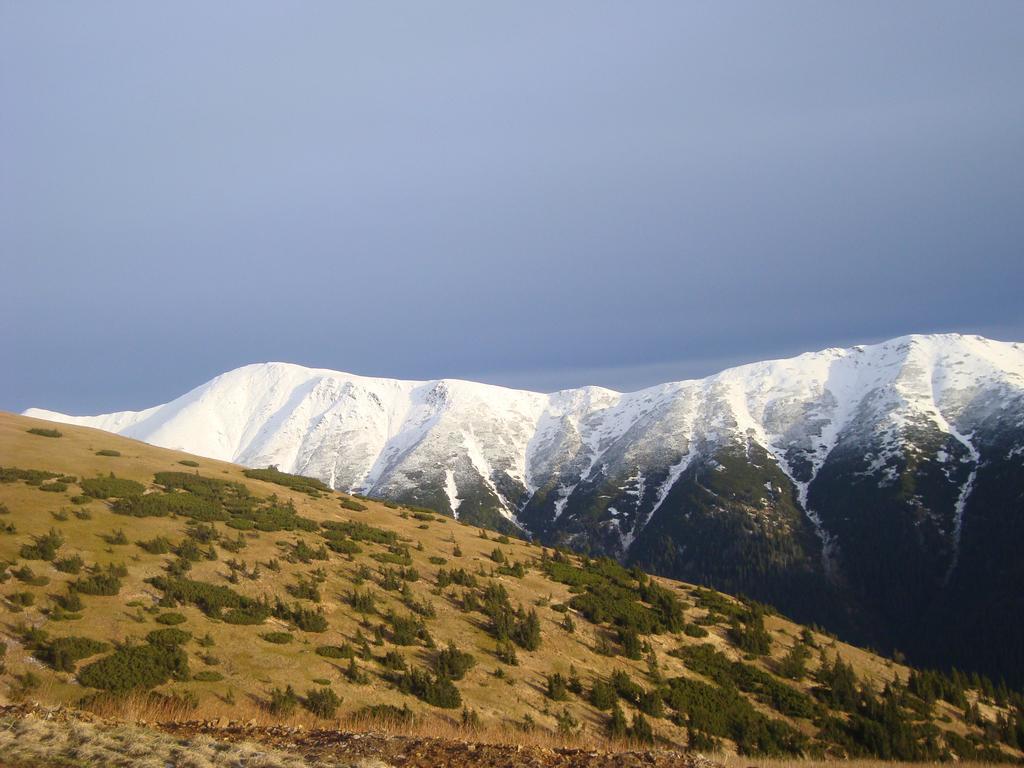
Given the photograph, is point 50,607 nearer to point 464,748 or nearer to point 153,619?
point 153,619

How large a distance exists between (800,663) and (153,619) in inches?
1380

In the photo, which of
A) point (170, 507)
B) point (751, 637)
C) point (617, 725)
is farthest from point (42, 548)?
point (751, 637)

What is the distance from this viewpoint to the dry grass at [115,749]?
38.8 feet

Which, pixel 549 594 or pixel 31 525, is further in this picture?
pixel 549 594

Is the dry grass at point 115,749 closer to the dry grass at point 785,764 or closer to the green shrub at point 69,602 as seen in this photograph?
the dry grass at point 785,764

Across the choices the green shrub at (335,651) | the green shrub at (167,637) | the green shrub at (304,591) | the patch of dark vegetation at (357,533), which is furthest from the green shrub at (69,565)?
the patch of dark vegetation at (357,533)

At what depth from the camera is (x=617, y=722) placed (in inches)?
1150

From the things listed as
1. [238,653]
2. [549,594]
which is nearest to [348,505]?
[549,594]

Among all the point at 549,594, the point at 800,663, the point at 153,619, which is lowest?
the point at 800,663

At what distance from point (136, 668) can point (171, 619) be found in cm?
433

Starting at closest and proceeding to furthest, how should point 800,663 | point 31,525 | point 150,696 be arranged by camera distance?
point 150,696
point 31,525
point 800,663

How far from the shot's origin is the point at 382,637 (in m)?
32.4

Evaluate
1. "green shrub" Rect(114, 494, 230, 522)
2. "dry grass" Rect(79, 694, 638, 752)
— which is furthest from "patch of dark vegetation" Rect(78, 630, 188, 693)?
"green shrub" Rect(114, 494, 230, 522)

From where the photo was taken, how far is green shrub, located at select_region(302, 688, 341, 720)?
966 inches
